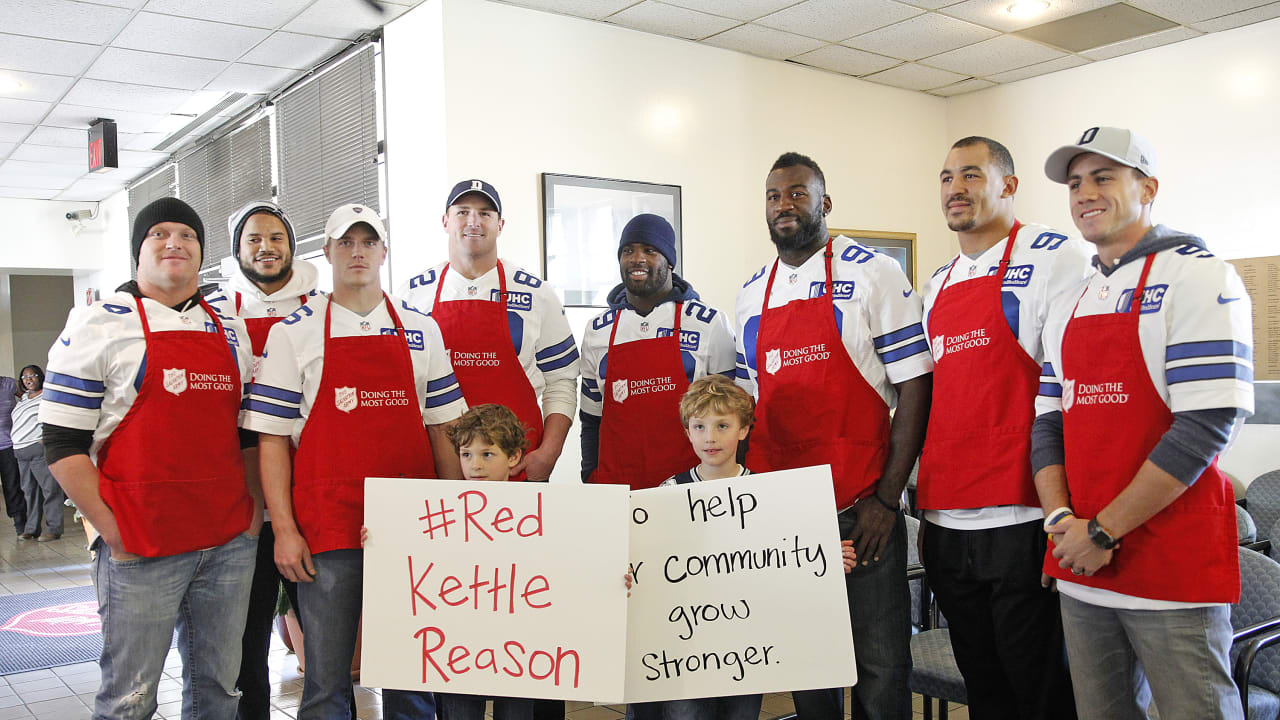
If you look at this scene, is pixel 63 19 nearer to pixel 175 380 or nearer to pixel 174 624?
pixel 175 380

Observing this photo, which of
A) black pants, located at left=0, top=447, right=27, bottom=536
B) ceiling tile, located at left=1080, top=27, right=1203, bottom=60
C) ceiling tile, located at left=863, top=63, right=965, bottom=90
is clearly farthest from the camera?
black pants, located at left=0, top=447, right=27, bottom=536

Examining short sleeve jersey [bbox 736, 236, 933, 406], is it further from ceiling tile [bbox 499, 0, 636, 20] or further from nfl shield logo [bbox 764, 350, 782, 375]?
ceiling tile [bbox 499, 0, 636, 20]

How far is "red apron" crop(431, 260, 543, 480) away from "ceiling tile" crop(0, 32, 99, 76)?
12.6 feet

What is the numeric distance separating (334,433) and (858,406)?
1249mm

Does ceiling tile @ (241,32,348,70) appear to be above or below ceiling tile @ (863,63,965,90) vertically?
above

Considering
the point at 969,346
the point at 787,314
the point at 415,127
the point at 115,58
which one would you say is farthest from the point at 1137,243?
the point at 115,58

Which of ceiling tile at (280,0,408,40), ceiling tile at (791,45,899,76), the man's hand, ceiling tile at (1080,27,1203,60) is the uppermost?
ceiling tile at (280,0,408,40)

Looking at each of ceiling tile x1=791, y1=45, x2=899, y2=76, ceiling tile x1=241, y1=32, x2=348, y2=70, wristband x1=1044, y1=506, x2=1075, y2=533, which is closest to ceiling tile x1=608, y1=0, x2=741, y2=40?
ceiling tile x1=791, y1=45, x2=899, y2=76

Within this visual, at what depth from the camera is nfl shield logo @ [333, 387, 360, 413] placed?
228cm

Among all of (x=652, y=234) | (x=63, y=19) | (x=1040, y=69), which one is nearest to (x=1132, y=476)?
(x=652, y=234)

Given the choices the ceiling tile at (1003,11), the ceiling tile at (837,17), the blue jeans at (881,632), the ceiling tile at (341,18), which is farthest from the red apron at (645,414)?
the ceiling tile at (1003,11)

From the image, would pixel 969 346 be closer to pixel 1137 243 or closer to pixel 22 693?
pixel 1137 243

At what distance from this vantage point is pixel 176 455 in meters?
2.18

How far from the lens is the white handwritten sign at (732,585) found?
2.16 m
